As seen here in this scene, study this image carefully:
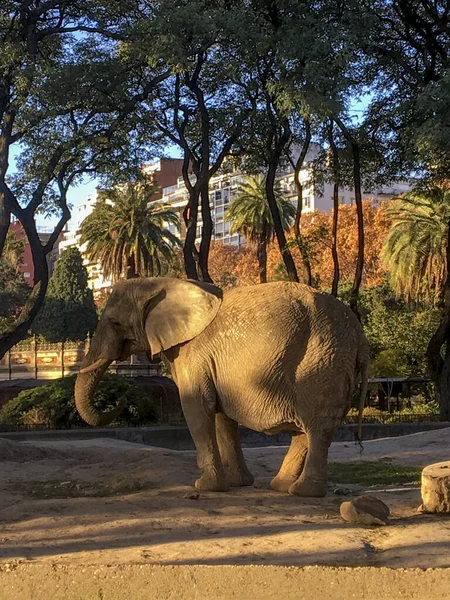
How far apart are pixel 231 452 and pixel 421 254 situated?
1204 inches

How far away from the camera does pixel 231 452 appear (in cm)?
872

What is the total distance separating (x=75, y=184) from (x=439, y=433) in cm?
1057

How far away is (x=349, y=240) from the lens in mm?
52312

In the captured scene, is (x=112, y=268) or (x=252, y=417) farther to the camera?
(x=112, y=268)

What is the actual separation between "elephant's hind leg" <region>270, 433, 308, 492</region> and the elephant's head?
1.48 metres

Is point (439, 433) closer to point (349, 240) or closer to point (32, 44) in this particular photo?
point (32, 44)

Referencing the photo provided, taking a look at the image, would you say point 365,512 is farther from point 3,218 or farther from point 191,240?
point 191,240

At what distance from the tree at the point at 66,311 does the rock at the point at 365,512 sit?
52.3 meters

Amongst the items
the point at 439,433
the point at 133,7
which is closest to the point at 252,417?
the point at 439,433

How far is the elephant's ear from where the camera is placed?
8.27 m

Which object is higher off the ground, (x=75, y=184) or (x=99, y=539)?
(x=75, y=184)

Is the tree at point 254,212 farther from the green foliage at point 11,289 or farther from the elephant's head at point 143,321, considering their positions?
the elephant's head at point 143,321

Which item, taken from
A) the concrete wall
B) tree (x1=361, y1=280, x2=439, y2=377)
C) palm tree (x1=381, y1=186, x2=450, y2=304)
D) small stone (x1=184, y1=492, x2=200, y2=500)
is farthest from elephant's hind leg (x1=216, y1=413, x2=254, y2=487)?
palm tree (x1=381, y1=186, x2=450, y2=304)

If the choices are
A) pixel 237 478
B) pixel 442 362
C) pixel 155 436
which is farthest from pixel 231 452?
pixel 442 362
